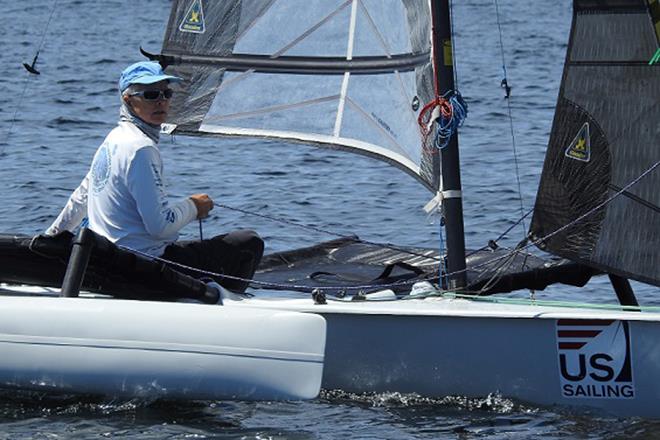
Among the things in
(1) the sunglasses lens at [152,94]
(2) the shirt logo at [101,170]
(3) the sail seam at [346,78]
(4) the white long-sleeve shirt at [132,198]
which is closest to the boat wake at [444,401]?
(4) the white long-sleeve shirt at [132,198]

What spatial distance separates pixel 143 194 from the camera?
534cm

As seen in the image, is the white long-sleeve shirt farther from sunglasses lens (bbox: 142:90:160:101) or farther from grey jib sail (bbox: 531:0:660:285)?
grey jib sail (bbox: 531:0:660:285)

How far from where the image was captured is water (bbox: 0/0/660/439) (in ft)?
17.3

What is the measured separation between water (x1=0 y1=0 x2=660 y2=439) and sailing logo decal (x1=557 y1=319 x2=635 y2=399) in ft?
0.37

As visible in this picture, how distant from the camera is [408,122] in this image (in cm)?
610

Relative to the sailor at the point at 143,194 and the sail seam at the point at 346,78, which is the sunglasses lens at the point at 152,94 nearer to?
the sailor at the point at 143,194

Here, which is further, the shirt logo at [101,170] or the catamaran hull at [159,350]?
the shirt logo at [101,170]

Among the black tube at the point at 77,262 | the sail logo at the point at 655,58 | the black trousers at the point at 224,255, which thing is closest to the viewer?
the black tube at the point at 77,262

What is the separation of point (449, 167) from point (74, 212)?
142 cm

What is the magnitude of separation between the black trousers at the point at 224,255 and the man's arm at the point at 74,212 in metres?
0.39

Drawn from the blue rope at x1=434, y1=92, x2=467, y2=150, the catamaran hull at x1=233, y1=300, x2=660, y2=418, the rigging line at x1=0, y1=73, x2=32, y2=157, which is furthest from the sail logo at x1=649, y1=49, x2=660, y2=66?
the rigging line at x1=0, y1=73, x2=32, y2=157

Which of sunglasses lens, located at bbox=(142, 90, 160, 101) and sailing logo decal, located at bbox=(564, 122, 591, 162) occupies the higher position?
sunglasses lens, located at bbox=(142, 90, 160, 101)

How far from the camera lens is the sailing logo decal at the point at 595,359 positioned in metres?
5.16

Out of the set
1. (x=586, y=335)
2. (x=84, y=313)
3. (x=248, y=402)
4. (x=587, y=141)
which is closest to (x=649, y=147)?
(x=587, y=141)
